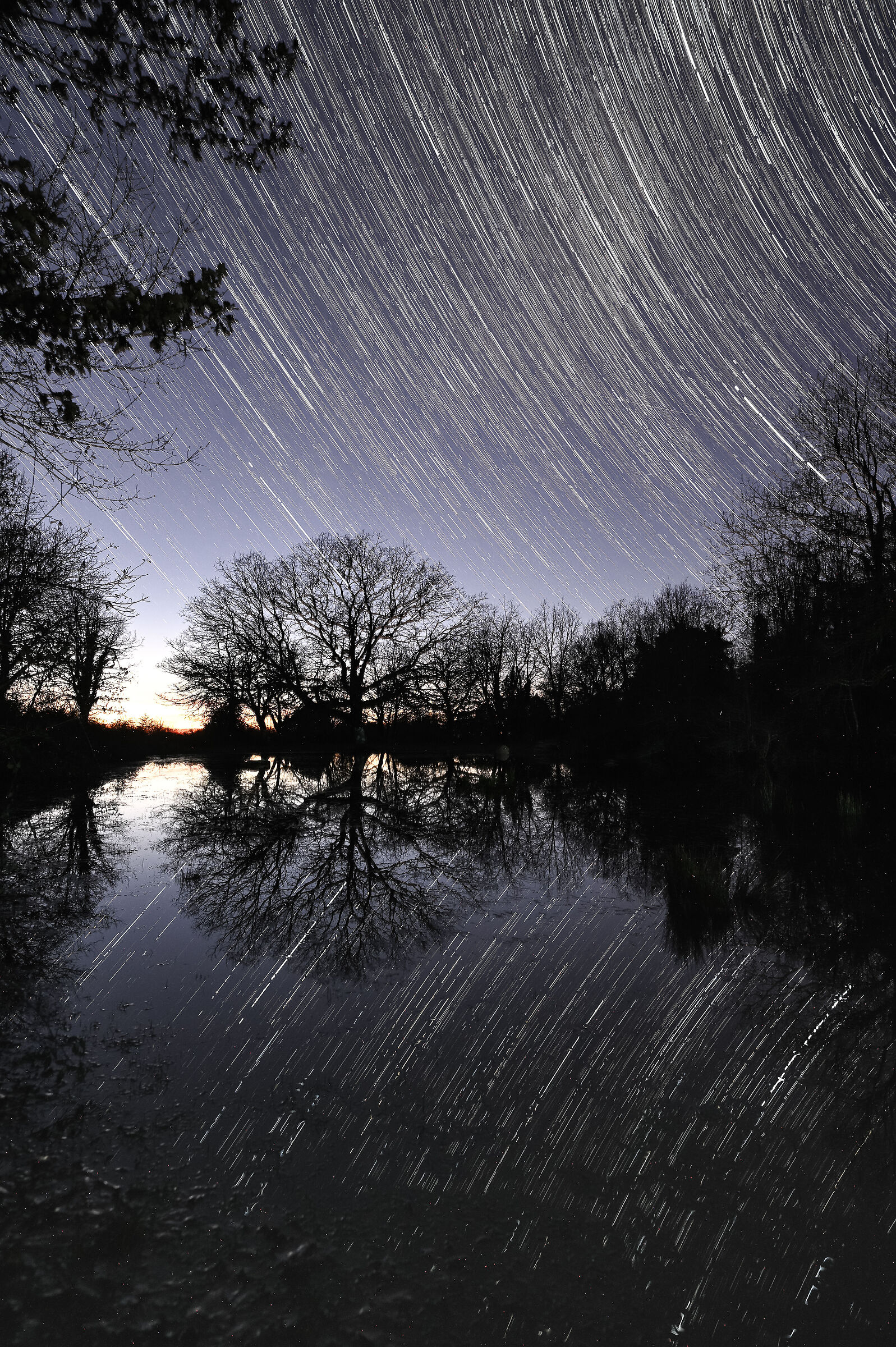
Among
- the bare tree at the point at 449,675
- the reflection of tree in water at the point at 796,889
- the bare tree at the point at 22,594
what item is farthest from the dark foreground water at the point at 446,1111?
the bare tree at the point at 449,675

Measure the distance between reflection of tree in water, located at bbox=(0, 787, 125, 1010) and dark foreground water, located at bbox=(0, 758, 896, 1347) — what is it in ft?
0.21

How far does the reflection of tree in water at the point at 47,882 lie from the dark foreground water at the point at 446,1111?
0.21 ft

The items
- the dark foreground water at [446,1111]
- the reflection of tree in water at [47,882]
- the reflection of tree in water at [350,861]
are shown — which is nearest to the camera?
the dark foreground water at [446,1111]

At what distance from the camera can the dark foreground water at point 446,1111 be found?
7.41 ft

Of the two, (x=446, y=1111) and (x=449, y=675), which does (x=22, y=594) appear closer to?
(x=446, y=1111)

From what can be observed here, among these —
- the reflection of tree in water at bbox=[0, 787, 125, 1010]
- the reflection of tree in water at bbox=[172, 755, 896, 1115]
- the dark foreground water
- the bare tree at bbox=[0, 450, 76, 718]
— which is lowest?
the reflection of tree in water at bbox=[0, 787, 125, 1010]

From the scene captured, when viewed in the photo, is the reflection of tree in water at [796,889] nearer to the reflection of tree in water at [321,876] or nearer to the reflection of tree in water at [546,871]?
the reflection of tree in water at [546,871]

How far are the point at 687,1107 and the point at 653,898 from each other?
4.46 meters

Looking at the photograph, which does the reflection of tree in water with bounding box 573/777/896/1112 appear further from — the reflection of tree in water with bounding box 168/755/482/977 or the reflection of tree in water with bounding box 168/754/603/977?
the reflection of tree in water with bounding box 168/755/482/977

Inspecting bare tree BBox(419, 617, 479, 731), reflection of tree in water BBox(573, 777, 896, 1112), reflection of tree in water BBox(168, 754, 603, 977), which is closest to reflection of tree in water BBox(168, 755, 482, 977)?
reflection of tree in water BBox(168, 754, 603, 977)

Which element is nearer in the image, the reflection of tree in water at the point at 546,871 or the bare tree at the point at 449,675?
the reflection of tree in water at the point at 546,871

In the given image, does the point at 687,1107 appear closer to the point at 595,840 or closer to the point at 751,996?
the point at 751,996

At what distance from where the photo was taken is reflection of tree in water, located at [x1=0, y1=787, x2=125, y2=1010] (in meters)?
5.43

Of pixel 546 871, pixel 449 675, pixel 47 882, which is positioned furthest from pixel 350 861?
pixel 449 675
